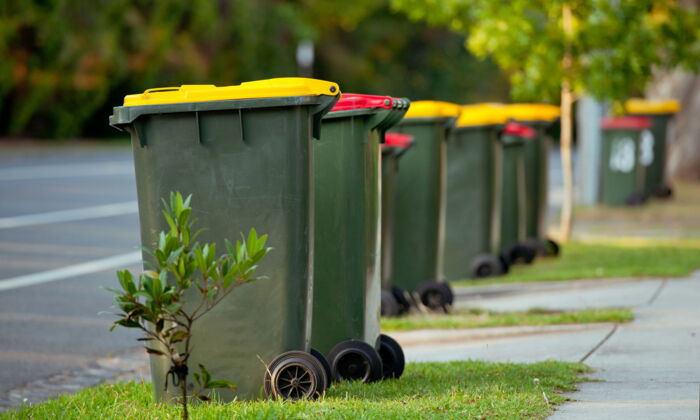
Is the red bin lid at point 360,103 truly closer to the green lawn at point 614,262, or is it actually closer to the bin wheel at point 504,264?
the green lawn at point 614,262

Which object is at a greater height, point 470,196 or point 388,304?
point 470,196

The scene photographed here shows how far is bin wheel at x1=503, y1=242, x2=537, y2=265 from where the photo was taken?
37.8 ft

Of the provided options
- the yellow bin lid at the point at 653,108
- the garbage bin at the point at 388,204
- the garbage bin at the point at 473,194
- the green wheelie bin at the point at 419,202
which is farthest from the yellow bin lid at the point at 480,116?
the yellow bin lid at the point at 653,108

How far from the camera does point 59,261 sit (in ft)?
37.9

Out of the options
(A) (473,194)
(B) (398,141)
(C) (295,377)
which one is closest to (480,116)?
(A) (473,194)

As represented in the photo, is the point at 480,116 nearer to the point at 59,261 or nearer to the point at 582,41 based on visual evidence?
the point at 582,41

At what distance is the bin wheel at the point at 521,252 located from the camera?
11.5 m

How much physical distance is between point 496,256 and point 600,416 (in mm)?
5922

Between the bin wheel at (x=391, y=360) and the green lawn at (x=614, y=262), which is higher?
the bin wheel at (x=391, y=360)

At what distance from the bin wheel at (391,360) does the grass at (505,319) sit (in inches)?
69.3

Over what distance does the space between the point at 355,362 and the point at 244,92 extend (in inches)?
59.5

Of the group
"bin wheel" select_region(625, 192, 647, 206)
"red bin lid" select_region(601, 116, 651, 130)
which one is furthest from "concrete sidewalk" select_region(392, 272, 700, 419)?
"red bin lid" select_region(601, 116, 651, 130)

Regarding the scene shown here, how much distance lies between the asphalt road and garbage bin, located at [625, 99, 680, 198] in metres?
8.24

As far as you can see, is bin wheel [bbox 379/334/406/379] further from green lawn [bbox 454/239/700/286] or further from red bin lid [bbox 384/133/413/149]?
green lawn [bbox 454/239/700/286]
